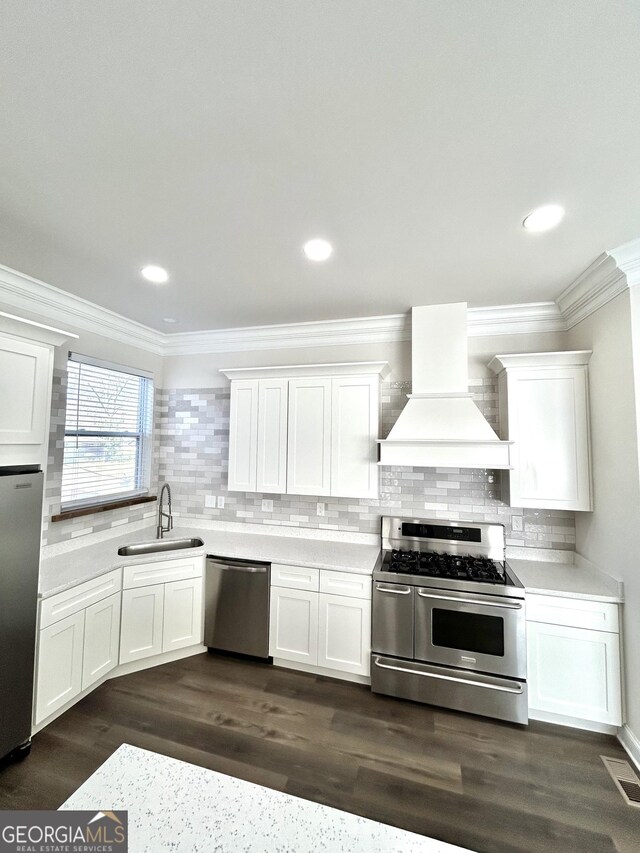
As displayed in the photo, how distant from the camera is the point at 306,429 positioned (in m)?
3.19

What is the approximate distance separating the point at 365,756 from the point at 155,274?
3222mm

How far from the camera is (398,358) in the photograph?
10.8 ft

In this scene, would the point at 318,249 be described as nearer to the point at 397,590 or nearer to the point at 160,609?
the point at 397,590

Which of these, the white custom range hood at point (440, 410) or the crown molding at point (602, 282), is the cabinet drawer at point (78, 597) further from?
the crown molding at point (602, 282)

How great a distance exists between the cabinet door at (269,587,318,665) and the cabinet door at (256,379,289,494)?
85cm

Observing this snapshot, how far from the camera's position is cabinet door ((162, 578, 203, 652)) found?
2912mm

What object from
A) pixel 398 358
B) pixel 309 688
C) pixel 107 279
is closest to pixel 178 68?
pixel 107 279

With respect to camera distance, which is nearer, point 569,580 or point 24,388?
point 24,388

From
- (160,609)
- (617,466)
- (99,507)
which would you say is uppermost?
(617,466)

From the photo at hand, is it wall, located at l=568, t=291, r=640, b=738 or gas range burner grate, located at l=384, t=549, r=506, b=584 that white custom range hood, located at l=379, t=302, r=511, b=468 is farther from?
gas range burner grate, located at l=384, t=549, r=506, b=584

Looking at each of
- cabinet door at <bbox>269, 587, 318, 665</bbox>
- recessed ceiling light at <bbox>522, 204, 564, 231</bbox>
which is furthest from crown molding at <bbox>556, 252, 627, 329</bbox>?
cabinet door at <bbox>269, 587, 318, 665</bbox>

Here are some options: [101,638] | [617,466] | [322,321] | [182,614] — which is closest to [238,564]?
[182,614]

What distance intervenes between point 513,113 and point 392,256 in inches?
39.3

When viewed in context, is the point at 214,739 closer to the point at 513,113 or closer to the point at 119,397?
the point at 119,397
